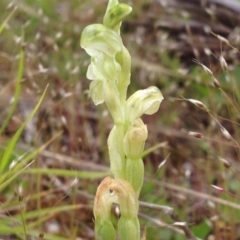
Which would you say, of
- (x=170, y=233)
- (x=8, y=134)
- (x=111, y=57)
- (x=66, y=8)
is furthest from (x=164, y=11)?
(x=111, y=57)

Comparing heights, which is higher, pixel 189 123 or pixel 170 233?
pixel 170 233

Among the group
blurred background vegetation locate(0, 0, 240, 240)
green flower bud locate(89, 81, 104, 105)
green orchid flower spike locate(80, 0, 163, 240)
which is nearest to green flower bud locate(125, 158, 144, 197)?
green orchid flower spike locate(80, 0, 163, 240)

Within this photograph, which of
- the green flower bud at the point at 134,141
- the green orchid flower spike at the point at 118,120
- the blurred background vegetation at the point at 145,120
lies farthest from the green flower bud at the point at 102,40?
the blurred background vegetation at the point at 145,120

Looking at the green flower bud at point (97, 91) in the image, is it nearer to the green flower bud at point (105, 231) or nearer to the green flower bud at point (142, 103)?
the green flower bud at point (142, 103)

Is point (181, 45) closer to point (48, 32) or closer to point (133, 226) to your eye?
point (48, 32)

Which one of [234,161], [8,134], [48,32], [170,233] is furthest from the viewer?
[48,32]

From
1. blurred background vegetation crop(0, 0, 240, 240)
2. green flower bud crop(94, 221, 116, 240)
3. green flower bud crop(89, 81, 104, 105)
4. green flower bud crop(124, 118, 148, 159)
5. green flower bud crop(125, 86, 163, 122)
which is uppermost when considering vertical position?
green flower bud crop(89, 81, 104, 105)

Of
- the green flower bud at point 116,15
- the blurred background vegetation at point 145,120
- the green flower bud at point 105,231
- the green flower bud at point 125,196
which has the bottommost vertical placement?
the blurred background vegetation at point 145,120

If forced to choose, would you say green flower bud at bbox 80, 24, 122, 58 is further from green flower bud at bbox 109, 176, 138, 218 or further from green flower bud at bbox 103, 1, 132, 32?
green flower bud at bbox 109, 176, 138, 218
